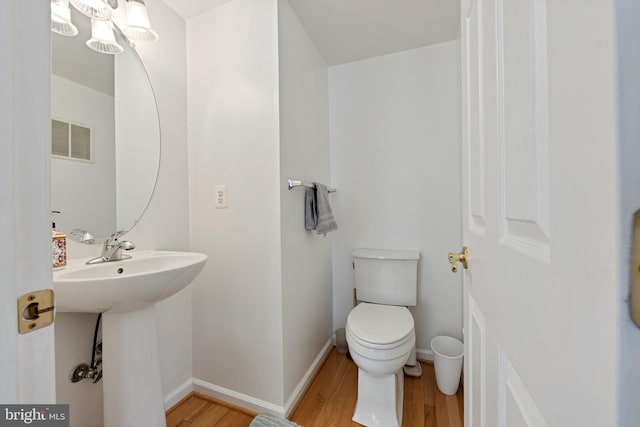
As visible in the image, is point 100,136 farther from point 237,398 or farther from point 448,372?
point 448,372

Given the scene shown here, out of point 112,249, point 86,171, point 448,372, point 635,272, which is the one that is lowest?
point 448,372

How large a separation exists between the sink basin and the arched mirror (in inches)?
8.9

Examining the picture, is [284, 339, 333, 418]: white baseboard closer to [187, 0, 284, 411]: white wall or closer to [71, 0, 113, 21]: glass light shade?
[187, 0, 284, 411]: white wall

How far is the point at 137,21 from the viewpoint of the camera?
3.67 feet

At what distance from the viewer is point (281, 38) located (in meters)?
1.29

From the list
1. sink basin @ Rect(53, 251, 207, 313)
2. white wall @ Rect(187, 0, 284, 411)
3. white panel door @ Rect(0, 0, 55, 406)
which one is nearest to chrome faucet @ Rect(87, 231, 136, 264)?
sink basin @ Rect(53, 251, 207, 313)

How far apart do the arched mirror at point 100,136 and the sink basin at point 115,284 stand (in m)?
0.23

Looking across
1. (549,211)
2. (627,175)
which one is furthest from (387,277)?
(627,175)

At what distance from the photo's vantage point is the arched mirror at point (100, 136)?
101 cm

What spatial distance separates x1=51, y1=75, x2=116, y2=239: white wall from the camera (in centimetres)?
100

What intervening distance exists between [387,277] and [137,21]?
1.88 metres

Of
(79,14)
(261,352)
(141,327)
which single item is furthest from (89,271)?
(79,14)

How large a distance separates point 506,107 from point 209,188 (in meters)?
1.39

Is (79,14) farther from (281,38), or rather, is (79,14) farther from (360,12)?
(360,12)
